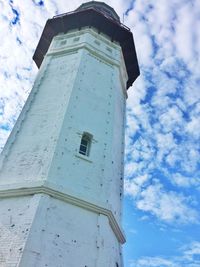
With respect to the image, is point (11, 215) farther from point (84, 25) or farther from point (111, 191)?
point (84, 25)

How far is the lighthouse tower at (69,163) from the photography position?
984 centimetres

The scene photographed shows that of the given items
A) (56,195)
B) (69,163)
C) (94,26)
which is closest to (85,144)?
(69,163)

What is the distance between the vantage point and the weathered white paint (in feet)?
32.8

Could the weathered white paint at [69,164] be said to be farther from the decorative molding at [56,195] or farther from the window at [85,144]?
the window at [85,144]

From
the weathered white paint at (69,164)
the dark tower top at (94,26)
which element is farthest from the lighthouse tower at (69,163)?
the dark tower top at (94,26)

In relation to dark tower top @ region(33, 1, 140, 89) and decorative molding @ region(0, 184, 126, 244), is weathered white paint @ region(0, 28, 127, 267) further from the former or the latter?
dark tower top @ region(33, 1, 140, 89)

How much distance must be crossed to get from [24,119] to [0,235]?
19.8 feet

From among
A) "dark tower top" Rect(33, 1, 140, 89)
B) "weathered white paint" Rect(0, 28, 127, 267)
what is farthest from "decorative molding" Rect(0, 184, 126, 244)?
"dark tower top" Rect(33, 1, 140, 89)

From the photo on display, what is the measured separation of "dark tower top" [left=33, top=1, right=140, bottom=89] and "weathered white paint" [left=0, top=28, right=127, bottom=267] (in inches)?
92.3

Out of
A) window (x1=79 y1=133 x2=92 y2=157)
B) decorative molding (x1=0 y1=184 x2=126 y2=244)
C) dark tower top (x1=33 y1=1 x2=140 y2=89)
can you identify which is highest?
dark tower top (x1=33 y1=1 x2=140 y2=89)

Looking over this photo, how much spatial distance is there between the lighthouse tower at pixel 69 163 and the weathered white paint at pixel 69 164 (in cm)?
3

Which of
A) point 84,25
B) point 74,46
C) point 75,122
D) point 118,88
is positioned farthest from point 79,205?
point 84,25

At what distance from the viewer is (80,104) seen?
1477 cm

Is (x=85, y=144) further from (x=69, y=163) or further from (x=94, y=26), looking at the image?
(x=94, y=26)
